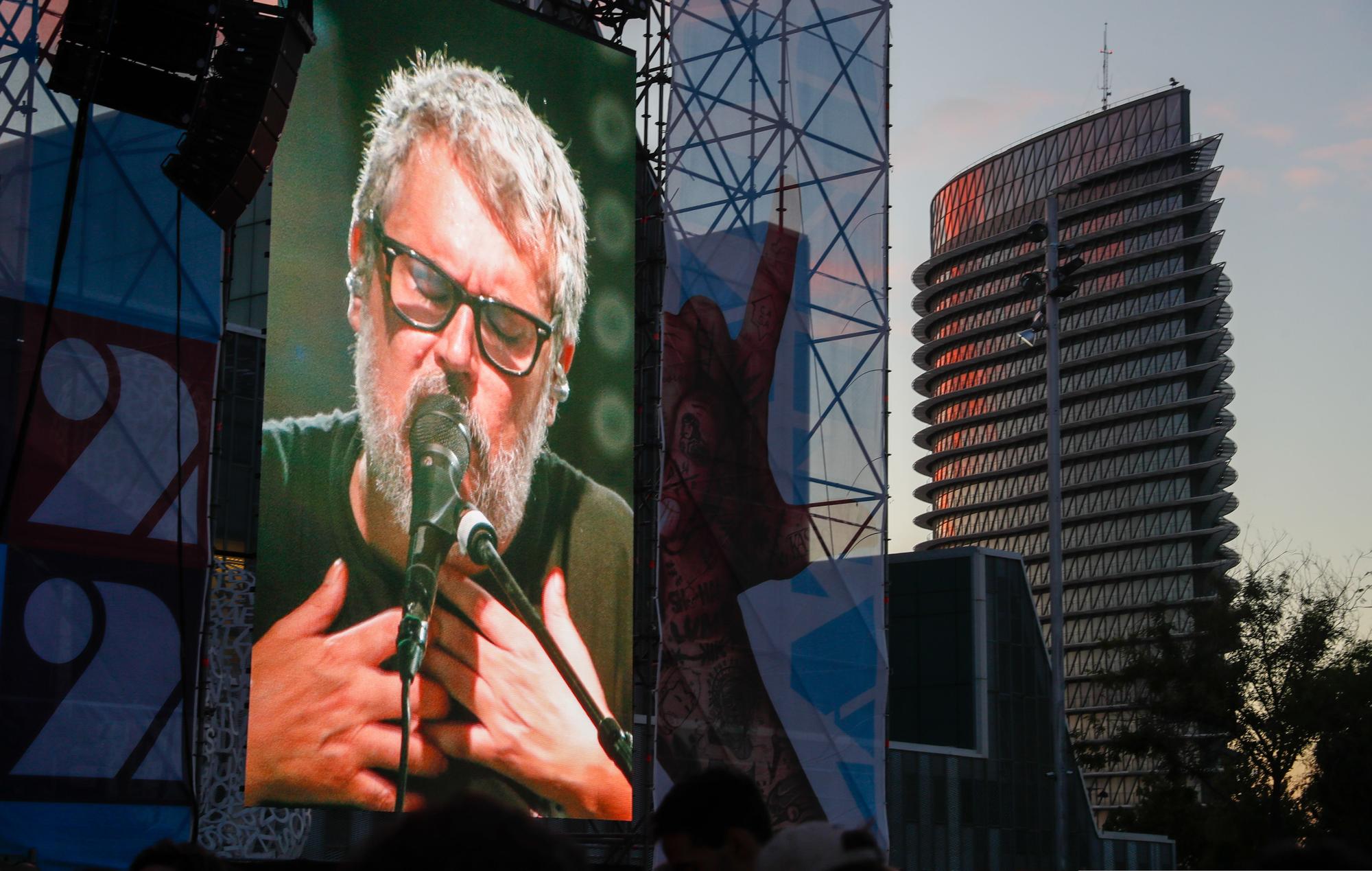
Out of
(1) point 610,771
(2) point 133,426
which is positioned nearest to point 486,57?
(2) point 133,426

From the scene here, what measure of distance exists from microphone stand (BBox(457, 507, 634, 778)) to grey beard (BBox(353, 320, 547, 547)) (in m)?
0.18

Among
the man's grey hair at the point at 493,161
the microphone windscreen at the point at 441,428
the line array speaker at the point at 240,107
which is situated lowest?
the microphone windscreen at the point at 441,428

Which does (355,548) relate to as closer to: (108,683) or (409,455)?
(409,455)

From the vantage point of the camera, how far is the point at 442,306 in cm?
1566

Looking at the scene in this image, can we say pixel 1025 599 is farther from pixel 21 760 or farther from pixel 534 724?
pixel 21 760

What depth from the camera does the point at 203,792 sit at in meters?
18.7

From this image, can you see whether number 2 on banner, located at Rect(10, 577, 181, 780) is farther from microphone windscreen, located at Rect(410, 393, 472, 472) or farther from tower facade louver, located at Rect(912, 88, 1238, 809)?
tower facade louver, located at Rect(912, 88, 1238, 809)

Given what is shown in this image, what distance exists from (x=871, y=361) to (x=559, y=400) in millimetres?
4928

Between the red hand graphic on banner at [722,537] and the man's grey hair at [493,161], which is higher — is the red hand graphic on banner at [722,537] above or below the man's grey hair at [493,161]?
below

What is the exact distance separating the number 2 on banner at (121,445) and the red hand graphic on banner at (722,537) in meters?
6.29

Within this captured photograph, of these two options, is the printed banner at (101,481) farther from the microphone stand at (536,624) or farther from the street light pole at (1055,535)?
the street light pole at (1055,535)

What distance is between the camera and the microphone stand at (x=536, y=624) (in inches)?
614

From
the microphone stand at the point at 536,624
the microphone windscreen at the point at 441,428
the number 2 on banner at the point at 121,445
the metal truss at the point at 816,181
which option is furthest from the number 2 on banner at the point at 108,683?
the metal truss at the point at 816,181

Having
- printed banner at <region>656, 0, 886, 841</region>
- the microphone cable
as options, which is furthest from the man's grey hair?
the microphone cable
